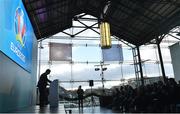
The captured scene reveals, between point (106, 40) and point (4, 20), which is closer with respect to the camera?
point (4, 20)

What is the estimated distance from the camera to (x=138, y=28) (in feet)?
35.5

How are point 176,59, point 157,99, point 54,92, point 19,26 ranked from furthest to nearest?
point 176,59 < point 54,92 < point 19,26 < point 157,99

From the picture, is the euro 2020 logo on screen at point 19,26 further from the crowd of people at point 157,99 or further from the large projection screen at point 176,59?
the large projection screen at point 176,59

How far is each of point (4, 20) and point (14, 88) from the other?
5.69 ft

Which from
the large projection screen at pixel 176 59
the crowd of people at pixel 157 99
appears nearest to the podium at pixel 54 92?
the crowd of people at pixel 157 99

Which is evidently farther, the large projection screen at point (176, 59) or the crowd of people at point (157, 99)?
the large projection screen at point (176, 59)

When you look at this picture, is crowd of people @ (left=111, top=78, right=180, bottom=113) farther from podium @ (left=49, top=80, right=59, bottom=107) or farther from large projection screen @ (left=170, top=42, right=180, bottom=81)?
large projection screen @ (left=170, top=42, right=180, bottom=81)

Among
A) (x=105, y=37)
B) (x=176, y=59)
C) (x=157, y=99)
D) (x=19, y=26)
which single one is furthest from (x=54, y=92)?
(x=176, y=59)

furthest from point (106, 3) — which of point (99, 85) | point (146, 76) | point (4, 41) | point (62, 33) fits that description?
point (146, 76)

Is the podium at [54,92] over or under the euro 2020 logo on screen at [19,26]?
under

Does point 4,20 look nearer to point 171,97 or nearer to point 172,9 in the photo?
point 171,97

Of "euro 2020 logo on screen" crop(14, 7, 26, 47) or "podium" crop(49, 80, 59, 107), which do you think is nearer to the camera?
"euro 2020 logo on screen" crop(14, 7, 26, 47)

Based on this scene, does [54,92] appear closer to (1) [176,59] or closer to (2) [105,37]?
(2) [105,37]

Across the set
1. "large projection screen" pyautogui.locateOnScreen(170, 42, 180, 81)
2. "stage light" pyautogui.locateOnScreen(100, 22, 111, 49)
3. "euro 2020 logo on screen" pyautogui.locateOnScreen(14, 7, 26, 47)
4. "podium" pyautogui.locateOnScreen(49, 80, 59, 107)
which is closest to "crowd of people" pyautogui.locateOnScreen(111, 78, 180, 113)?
"stage light" pyautogui.locateOnScreen(100, 22, 111, 49)
